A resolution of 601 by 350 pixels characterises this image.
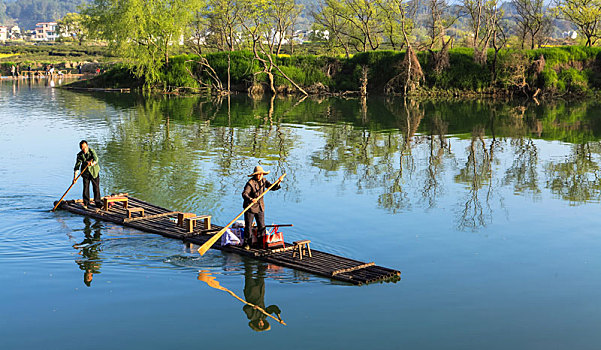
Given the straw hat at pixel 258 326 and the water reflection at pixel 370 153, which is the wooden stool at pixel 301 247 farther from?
the water reflection at pixel 370 153

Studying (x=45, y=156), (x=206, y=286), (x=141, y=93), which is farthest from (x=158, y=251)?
(x=141, y=93)

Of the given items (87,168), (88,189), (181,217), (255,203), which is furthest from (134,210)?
(255,203)

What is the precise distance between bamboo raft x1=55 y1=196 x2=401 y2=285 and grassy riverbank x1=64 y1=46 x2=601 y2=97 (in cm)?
4416

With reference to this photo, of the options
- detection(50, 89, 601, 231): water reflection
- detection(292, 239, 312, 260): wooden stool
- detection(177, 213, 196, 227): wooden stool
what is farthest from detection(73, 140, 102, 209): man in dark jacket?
detection(292, 239, 312, 260): wooden stool

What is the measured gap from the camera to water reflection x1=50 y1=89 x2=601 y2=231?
2086 cm

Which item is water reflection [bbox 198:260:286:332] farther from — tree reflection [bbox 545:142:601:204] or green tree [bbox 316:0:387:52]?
green tree [bbox 316:0:387:52]

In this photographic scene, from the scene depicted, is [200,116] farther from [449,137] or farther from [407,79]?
[407,79]

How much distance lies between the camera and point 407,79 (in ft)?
206

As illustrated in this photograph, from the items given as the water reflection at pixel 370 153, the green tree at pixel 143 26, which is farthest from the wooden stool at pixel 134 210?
the green tree at pixel 143 26

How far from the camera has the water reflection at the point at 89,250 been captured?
1340 centimetres

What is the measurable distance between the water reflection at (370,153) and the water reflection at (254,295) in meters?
5.05

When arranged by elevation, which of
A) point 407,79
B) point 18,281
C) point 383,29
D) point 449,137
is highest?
point 383,29

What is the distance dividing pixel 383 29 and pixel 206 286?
6801cm

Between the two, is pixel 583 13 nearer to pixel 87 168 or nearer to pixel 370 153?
pixel 370 153
